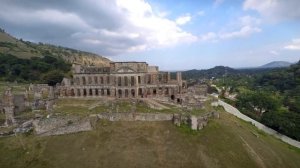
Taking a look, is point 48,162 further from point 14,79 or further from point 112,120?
point 14,79

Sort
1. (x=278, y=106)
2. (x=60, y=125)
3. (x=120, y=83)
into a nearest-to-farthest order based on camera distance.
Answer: (x=60, y=125) < (x=120, y=83) < (x=278, y=106)

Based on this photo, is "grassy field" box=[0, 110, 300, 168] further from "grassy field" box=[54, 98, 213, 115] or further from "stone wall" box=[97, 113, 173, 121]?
"grassy field" box=[54, 98, 213, 115]

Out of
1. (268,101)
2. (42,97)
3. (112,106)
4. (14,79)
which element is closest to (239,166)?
(112,106)

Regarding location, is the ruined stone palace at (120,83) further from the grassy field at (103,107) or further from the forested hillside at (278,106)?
the forested hillside at (278,106)

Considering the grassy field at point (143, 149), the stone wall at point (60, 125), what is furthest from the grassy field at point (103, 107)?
the grassy field at point (143, 149)

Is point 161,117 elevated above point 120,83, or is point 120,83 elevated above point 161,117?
point 120,83

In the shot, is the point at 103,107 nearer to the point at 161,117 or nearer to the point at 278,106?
the point at 161,117

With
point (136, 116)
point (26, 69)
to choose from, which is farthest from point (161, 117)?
point (26, 69)
